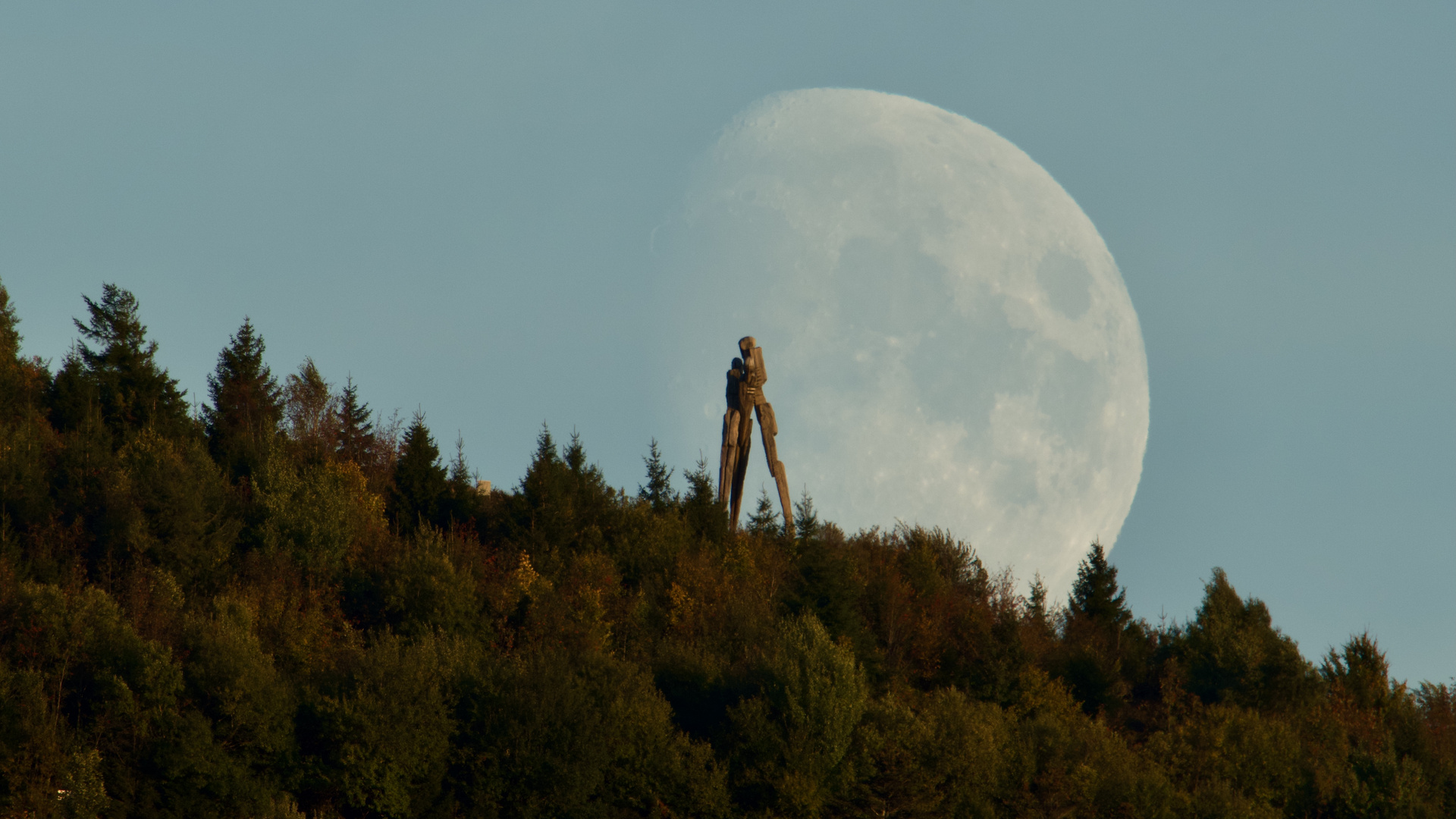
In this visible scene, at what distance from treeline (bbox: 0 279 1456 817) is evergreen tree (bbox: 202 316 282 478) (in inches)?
7.6

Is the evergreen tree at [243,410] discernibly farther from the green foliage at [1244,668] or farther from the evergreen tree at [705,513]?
the green foliage at [1244,668]

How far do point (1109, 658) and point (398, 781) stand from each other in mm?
27450

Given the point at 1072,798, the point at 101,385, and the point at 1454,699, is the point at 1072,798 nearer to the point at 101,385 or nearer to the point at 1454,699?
the point at 1454,699

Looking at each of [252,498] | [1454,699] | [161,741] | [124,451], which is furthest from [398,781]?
[1454,699]

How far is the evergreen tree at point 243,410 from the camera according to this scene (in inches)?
2073

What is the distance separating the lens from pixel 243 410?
57594 mm

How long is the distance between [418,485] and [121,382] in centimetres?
1295

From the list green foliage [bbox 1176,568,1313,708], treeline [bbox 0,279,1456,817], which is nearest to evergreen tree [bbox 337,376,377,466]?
treeline [bbox 0,279,1456,817]

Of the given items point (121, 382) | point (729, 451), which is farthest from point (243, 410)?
point (729, 451)

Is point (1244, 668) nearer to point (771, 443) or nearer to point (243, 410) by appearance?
point (771, 443)

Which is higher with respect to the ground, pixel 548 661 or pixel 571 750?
pixel 548 661

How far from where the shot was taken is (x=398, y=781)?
115 ft

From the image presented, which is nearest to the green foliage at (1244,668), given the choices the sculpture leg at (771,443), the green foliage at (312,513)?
the sculpture leg at (771,443)

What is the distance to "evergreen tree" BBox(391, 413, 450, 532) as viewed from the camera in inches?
2016
